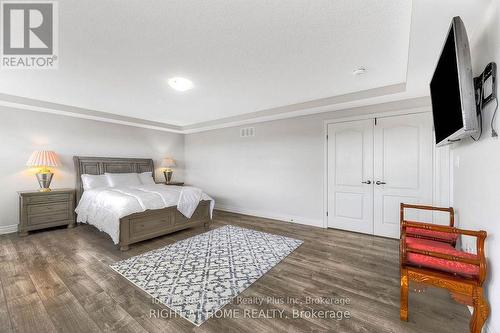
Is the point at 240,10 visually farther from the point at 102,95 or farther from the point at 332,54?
the point at 102,95

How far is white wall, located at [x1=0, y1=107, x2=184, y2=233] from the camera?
3.67 metres

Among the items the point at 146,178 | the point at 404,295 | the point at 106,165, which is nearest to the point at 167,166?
the point at 146,178

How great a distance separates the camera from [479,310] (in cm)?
132

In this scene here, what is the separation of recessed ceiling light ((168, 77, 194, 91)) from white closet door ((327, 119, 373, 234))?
260 cm

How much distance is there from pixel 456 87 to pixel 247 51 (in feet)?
5.87

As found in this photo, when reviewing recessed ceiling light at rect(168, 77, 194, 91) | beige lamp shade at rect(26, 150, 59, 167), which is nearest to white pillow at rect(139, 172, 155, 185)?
beige lamp shade at rect(26, 150, 59, 167)

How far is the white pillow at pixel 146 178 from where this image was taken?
16.4 ft

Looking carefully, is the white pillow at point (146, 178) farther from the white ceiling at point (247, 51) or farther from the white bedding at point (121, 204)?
the white ceiling at point (247, 51)

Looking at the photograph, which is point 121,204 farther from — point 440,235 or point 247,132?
point 440,235

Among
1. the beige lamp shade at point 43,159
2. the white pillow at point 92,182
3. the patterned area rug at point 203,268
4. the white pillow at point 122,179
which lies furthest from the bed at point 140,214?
the beige lamp shade at point 43,159

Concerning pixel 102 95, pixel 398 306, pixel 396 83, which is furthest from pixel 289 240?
pixel 102 95

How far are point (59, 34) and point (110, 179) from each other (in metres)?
3.18

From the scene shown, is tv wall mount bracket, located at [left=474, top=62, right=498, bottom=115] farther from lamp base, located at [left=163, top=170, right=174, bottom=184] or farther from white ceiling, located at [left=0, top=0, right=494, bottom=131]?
lamp base, located at [left=163, top=170, right=174, bottom=184]

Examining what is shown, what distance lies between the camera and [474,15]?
153cm
